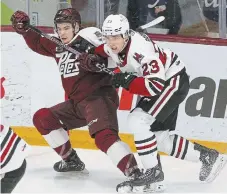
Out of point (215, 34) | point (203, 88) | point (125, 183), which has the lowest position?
point (125, 183)

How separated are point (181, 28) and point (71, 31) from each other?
0.98 m

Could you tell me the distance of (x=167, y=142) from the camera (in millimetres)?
3297

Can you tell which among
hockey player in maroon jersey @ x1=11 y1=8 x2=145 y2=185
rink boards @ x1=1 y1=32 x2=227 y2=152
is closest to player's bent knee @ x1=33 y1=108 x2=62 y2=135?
hockey player in maroon jersey @ x1=11 y1=8 x2=145 y2=185

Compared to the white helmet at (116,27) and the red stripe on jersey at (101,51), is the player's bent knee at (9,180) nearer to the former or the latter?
the white helmet at (116,27)

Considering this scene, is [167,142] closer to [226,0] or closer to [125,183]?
[125,183]

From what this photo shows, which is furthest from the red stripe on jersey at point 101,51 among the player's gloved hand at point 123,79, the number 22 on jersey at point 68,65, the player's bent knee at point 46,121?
the player's bent knee at point 46,121

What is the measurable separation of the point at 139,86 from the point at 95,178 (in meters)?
0.67

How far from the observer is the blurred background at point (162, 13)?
13.6 ft

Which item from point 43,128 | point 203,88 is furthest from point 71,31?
point 203,88

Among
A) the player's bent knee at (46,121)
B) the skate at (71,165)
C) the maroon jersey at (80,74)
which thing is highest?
the maroon jersey at (80,74)

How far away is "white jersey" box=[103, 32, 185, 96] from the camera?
3.02 metres

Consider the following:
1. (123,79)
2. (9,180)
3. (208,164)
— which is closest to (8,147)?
(9,180)

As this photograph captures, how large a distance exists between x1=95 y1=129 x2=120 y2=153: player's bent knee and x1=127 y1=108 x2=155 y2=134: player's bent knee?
0.12 meters

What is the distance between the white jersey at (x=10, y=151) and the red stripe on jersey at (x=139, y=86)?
0.61 m
